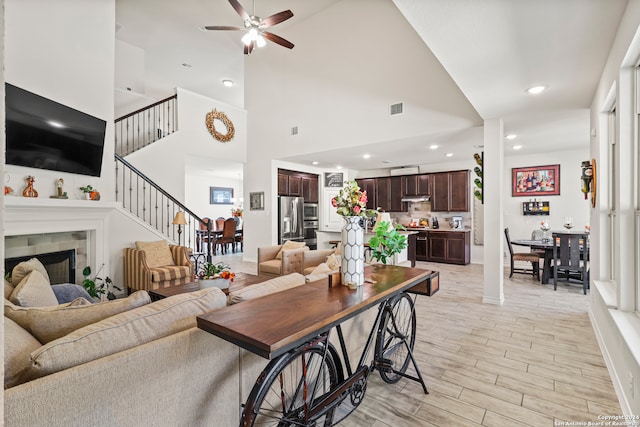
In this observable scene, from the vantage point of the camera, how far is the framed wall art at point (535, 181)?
21.2 ft

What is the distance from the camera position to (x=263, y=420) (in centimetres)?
155

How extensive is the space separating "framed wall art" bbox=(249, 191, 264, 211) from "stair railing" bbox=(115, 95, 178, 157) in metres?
2.35

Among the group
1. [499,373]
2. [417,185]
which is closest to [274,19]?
[499,373]

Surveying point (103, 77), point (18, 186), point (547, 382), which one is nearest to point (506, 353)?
point (547, 382)

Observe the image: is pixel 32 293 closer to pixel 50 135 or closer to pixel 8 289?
pixel 8 289

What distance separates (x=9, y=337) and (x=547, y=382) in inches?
127

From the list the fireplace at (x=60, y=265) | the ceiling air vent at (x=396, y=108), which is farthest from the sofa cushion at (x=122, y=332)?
the ceiling air vent at (x=396, y=108)

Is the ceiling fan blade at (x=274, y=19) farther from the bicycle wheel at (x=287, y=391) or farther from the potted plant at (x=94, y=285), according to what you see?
the bicycle wheel at (x=287, y=391)

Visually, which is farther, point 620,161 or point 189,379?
point 620,161

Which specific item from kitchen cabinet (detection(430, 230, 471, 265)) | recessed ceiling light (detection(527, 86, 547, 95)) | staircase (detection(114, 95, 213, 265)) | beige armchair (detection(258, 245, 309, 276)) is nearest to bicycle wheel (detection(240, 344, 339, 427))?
beige armchair (detection(258, 245, 309, 276))

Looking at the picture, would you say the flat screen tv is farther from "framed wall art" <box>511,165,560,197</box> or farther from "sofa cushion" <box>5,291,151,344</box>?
"framed wall art" <box>511,165,560,197</box>

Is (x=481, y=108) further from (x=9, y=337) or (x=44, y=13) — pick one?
(x=44, y=13)

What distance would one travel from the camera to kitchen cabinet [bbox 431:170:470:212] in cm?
738

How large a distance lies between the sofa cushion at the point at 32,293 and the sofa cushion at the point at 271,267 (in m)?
2.90
